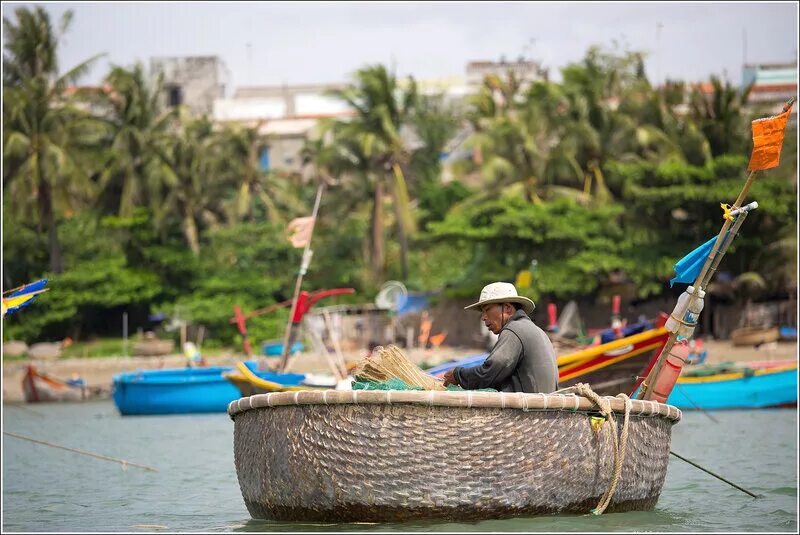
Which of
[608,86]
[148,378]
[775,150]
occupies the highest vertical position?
[608,86]

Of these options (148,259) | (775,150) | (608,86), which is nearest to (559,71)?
(608,86)

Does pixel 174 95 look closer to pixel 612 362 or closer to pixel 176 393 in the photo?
pixel 176 393

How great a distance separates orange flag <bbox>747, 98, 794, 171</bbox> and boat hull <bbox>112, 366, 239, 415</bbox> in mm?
20580

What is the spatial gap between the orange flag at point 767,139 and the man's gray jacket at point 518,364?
6.08ft

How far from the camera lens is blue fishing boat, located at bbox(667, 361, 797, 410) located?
25031 mm

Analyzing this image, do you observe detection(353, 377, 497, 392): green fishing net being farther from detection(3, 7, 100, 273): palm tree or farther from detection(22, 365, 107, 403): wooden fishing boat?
detection(3, 7, 100, 273): palm tree

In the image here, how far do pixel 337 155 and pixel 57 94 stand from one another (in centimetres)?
953

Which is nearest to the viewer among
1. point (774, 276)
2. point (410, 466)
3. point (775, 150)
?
point (410, 466)

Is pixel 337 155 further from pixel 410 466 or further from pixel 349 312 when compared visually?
pixel 410 466

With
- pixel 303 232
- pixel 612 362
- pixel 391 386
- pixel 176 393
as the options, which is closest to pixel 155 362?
pixel 176 393

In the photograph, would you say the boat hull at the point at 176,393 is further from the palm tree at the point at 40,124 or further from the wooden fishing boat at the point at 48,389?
the palm tree at the point at 40,124

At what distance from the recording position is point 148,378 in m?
29.5

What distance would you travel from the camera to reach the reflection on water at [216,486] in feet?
31.2

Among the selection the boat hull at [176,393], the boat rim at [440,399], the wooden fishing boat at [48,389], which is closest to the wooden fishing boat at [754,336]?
the boat hull at [176,393]
